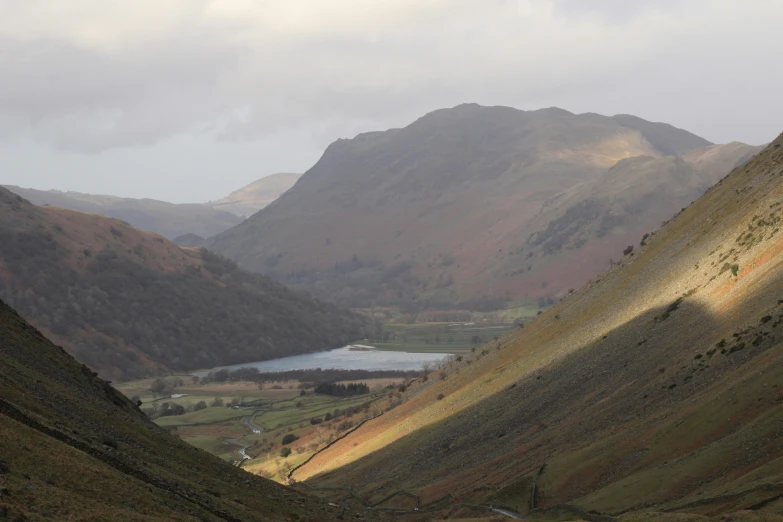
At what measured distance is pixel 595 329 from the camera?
208 feet

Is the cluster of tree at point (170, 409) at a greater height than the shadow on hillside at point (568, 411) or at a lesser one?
lesser

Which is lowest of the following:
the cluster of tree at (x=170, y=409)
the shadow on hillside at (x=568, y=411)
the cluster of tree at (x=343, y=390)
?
the cluster of tree at (x=170, y=409)

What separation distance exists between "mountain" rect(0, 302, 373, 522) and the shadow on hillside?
1069cm

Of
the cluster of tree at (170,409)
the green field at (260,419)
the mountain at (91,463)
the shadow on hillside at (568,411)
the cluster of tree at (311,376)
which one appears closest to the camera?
the mountain at (91,463)

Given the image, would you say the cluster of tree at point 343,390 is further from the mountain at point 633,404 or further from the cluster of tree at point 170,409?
the mountain at point 633,404

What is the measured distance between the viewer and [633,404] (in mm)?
44188

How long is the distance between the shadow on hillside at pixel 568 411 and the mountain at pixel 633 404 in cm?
14

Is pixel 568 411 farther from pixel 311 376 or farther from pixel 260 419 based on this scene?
pixel 311 376

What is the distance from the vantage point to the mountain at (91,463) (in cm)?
2130

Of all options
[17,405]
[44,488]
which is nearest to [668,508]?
[44,488]

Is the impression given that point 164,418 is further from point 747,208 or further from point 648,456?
point 648,456

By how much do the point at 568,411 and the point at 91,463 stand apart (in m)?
31.5

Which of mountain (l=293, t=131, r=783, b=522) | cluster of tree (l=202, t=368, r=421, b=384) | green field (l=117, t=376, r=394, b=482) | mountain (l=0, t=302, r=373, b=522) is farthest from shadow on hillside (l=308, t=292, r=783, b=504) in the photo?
cluster of tree (l=202, t=368, r=421, b=384)

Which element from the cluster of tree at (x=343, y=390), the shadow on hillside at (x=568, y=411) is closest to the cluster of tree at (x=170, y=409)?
the cluster of tree at (x=343, y=390)
